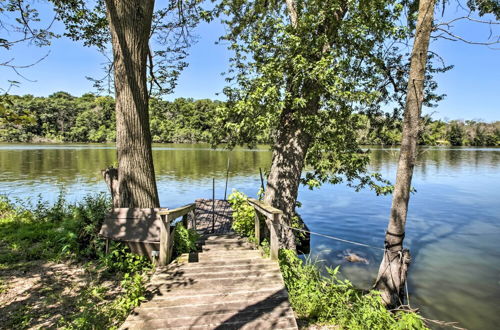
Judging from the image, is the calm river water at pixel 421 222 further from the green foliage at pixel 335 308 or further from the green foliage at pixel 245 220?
the green foliage at pixel 245 220

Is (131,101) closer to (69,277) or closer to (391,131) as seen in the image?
(69,277)

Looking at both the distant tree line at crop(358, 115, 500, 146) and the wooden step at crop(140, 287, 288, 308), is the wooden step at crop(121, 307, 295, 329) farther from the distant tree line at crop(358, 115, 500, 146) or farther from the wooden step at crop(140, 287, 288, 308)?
the distant tree line at crop(358, 115, 500, 146)

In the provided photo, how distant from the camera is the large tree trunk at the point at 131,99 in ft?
18.4

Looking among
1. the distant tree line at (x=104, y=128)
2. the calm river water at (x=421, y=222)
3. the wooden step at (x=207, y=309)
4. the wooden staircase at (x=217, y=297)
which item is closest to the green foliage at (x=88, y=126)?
the distant tree line at (x=104, y=128)

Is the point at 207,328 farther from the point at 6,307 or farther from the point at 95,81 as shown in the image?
the point at 95,81

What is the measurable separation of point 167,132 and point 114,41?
3707 inches

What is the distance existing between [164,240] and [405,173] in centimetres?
494

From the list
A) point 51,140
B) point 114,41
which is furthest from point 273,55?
point 51,140

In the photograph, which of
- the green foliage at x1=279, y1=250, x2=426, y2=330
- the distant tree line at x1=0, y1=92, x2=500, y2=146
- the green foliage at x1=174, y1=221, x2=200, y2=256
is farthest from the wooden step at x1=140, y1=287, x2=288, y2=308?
the distant tree line at x1=0, y1=92, x2=500, y2=146

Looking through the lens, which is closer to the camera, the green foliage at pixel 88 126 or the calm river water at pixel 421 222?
the calm river water at pixel 421 222

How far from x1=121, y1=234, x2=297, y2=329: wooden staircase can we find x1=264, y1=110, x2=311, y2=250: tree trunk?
2.17m

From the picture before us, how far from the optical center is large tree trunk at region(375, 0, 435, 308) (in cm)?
550

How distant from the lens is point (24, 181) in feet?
69.8

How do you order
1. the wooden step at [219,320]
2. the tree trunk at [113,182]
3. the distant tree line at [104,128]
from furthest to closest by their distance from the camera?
the distant tree line at [104,128]
the tree trunk at [113,182]
the wooden step at [219,320]
